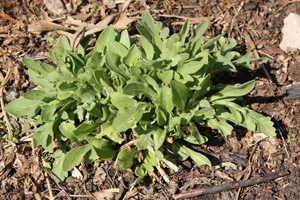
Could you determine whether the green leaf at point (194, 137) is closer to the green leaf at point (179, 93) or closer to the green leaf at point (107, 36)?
the green leaf at point (179, 93)

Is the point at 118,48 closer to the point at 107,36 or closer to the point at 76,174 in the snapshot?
the point at 107,36

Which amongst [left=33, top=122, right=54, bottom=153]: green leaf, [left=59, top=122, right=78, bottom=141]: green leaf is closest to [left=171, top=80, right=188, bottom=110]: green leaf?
[left=59, top=122, right=78, bottom=141]: green leaf

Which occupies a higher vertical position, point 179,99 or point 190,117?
point 179,99

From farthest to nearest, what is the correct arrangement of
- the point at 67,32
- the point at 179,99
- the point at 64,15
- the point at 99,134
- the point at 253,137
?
the point at 64,15 < the point at 67,32 < the point at 253,137 < the point at 99,134 < the point at 179,99

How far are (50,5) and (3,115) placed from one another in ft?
4.93

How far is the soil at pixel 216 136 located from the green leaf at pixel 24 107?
37 centimetres

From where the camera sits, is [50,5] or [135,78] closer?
[135,78]

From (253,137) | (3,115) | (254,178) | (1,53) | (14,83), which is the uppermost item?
(1,53)

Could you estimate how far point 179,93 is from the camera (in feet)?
8.64

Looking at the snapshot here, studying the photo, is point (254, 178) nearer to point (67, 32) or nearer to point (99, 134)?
point (99, 134)

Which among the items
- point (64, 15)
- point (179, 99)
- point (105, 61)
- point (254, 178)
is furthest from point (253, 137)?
point (64, 15)

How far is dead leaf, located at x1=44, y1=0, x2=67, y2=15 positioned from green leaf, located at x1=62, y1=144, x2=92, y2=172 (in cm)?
189

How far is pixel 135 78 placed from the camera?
2713 mm

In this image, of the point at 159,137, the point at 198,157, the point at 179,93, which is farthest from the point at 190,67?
the point at 198,157
